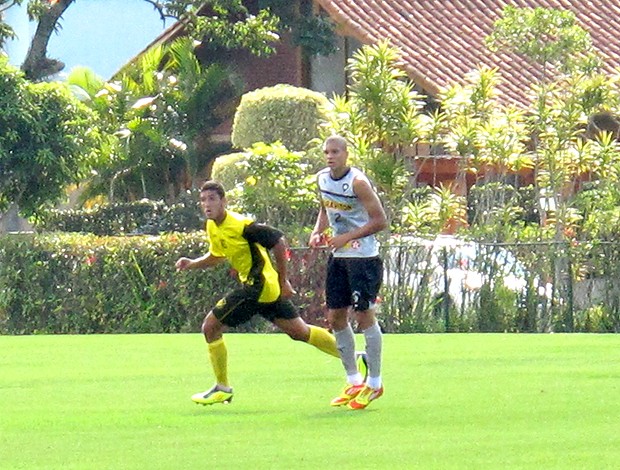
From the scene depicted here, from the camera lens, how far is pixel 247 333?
23875mm

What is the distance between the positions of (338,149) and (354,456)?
120 inches

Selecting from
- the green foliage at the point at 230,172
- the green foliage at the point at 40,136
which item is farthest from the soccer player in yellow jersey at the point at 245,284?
the green foliage at the point at 40,136

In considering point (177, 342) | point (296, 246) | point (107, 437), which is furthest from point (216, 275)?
point (107, 437)

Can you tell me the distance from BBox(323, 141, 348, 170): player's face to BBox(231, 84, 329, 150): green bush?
18566mm

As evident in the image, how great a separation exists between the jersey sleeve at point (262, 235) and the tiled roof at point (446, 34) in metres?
21.1

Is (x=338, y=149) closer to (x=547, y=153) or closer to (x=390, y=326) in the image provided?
(x=390, y=326)

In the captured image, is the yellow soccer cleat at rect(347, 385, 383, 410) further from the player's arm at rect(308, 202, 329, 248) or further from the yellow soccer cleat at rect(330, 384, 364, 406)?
the player's arm at rect(308, 202, 329, 248)

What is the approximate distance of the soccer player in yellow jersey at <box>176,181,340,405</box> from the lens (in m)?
12.5

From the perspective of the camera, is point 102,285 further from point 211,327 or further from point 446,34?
point 446,34

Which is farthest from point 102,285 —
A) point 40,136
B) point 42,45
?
point 42,45

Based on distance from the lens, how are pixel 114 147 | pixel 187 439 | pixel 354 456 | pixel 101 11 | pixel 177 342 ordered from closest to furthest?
1. pixel 354 456
2. pixel 187 439
3. pixel 177 342
4. pixel 114 147
5. pixel 101 11

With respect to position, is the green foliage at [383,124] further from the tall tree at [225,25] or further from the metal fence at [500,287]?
the tall tree at [225,25]

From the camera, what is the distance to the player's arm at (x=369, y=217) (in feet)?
38.5

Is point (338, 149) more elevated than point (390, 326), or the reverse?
point (338, 149)
